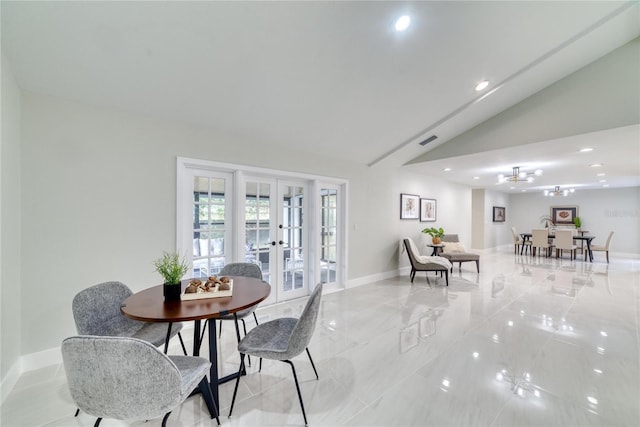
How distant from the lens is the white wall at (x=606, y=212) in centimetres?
852

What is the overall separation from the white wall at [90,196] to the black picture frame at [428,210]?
185 inches

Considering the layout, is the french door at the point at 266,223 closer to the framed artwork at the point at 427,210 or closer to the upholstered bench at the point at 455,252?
the framed artwork at the point at 427,210

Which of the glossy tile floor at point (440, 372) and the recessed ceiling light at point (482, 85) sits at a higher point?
the recessed ceiling light at point (482, 85)

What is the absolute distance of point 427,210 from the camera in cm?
653

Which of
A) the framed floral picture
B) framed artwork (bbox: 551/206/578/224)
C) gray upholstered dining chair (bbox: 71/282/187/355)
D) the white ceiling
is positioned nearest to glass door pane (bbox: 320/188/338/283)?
the white ceiling

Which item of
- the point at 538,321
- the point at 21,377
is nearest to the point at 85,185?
the point at 21,377

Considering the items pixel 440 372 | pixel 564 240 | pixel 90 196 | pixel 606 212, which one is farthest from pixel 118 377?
pixel 606 212

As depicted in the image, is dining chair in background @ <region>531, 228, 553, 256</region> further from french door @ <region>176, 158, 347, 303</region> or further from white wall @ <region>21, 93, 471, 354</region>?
white wall @ <region>21, 93, 471, 354</region>

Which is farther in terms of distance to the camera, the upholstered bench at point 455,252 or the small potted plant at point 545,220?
the small potted plant at point 545,220

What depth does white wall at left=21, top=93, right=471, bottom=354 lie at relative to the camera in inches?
87.4

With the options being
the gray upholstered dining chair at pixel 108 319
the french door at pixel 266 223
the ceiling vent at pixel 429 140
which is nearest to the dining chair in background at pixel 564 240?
the ceiling vent at pixel 429 140

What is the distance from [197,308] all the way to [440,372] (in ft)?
6.51

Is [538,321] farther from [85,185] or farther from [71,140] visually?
[71,140]

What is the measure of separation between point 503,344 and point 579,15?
3484 mm
